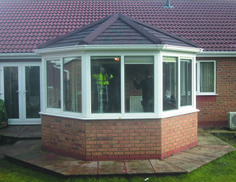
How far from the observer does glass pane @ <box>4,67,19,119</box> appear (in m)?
10.1

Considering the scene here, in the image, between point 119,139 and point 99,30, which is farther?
point 99,30

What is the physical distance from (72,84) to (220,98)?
21.2ft

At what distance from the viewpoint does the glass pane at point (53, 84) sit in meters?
6.63

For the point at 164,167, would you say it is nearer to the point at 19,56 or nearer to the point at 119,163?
the point at 119,163

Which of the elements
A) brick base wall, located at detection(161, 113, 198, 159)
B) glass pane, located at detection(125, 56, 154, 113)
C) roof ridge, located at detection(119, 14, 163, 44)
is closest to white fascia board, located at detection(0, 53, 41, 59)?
roof ridge, located at detection(119, 14, 163, 44)

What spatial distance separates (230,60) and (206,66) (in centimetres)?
92

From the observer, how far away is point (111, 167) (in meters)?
5.66

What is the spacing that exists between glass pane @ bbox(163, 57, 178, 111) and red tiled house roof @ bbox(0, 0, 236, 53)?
4.27 metres

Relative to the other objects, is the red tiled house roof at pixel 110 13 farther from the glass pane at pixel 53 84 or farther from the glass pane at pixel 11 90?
the glass pane at pixel 53 84

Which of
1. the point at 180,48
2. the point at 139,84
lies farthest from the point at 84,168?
the point at 180,48

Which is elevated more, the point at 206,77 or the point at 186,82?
the point at 206,77

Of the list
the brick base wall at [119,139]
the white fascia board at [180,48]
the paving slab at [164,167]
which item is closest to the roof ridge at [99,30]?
the white fascia board at [180,48]

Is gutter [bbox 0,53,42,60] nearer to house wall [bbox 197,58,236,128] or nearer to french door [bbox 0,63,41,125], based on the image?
french door [bbox 0,63,41,125]

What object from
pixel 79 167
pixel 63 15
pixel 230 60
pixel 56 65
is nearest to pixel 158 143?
pixel 79 167
